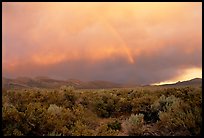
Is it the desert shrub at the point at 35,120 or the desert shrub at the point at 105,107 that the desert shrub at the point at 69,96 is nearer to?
the desert shrub at the point at 105,107

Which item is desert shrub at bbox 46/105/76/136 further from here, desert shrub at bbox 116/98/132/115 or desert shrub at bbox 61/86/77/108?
desert shrub at bbox 61/86/77/108

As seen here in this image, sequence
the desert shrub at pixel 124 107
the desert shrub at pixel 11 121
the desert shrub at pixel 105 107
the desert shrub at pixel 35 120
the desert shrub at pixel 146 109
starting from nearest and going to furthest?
the desert shrub at pixel 11 121 < the desert shrub at pixel 35 120 < the desert shrub at pixel 146 109 < the desert shrub at pixel 105 107 < the desert shrub at pixel 124 107

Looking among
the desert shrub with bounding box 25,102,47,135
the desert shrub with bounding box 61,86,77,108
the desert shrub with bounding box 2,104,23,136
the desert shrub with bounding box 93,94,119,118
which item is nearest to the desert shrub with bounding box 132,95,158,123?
the desert shrub with bounding box 93,94,119,118

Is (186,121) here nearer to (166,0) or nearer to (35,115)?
(166,0)

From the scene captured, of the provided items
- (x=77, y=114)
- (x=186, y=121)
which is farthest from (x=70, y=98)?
(x=186, y=121)

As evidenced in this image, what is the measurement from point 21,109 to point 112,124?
143 inches

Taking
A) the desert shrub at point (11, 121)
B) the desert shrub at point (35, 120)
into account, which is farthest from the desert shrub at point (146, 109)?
the desert shrub at point (11, 121)

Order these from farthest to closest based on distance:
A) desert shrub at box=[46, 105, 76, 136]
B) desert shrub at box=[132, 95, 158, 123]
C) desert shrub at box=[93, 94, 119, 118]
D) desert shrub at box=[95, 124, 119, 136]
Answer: desert shrub at box=[93, 94, 119, 118] < desert shrub at box=[132, 95, 158, 123] < desert shrub at box=[95, 124, 119, 136] < desert shrub at box=[46, 105, 76, 136]

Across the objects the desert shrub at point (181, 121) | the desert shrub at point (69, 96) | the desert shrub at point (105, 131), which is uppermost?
the desert shrub at point (69, 96)

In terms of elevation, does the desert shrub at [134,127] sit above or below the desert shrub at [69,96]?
below

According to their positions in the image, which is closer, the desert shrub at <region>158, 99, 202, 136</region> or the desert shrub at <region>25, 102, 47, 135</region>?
the desert shrub at <region>158, 99, 202, 136</region>

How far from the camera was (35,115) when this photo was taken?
11.6 metres

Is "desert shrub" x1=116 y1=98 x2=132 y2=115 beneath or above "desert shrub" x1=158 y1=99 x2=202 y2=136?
above

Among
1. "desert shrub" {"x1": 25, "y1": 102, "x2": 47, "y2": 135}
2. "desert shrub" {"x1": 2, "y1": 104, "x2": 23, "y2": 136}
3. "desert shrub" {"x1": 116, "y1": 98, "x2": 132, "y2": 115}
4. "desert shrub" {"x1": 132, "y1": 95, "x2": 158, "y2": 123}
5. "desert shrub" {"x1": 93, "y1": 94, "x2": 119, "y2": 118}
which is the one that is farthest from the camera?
"desert shrub" {"x1": 116, "y1": 98, "x2": 132, "y2": 115}
